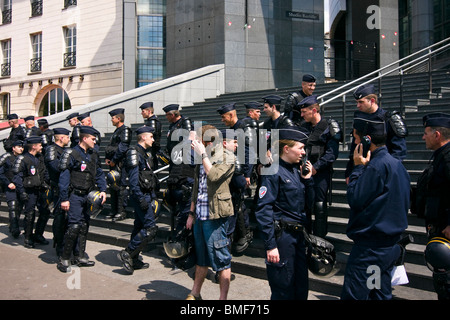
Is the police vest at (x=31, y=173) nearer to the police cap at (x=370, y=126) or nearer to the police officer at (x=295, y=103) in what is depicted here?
the police officer at (x=295, y=103)

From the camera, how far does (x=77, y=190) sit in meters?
7.11

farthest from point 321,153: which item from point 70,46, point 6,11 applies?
point 6,11

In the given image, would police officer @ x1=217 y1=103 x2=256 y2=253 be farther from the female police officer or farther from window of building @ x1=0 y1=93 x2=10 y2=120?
window of building @ x1=0 y1=93 x2=10 y2=120

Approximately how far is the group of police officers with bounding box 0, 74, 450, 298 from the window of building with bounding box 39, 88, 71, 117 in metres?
15.5

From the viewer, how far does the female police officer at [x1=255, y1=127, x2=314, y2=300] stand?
4.19m

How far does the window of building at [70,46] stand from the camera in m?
23.5

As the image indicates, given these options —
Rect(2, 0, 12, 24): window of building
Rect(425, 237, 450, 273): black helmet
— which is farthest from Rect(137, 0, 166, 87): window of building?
Rect(425, 237, 450, 273): black helmet

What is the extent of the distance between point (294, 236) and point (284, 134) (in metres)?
0.99

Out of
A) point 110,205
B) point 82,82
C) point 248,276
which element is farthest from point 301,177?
point 82,82

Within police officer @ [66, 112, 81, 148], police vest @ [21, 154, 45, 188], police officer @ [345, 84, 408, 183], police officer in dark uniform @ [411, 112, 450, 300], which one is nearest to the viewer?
police officer in dark uniform @ [411, 112, 450, 300]
